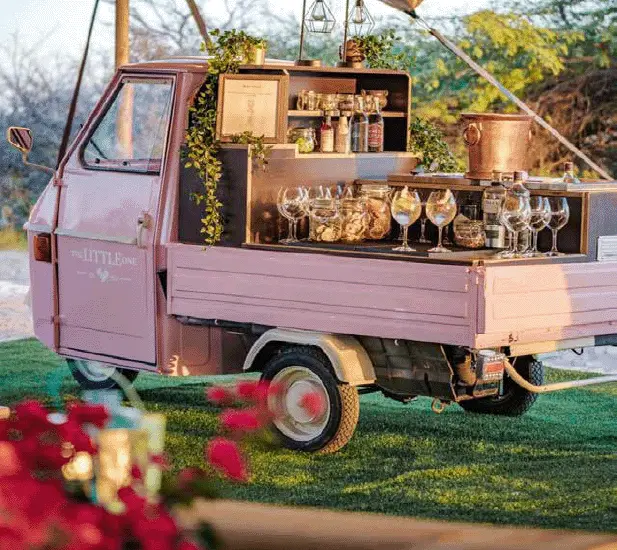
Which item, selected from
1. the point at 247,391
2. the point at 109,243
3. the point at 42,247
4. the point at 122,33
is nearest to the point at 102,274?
the point at 109,243

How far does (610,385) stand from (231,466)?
6.69m

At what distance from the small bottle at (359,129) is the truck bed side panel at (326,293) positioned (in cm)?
127

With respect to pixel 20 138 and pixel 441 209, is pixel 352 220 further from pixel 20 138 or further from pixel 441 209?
pixel 20 138

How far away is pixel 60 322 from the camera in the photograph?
7.92 m

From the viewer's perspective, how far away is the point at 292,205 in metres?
7.11

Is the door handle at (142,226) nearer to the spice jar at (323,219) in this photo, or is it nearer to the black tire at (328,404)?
the spice jar at (323,219)

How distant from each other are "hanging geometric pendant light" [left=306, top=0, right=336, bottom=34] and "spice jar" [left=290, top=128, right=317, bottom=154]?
86 centimetres

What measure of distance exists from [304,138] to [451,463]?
1.83 meters

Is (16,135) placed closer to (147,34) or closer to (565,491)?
(565,491)

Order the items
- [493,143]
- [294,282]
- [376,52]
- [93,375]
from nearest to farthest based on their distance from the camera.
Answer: [294,282]
[493,143]
[93,375]
[376,52]

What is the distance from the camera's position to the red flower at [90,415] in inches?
102

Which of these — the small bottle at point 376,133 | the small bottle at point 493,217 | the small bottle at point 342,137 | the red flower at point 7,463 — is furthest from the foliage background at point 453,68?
the red flower at point 7,463

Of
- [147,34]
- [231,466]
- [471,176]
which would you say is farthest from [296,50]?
[231,466]

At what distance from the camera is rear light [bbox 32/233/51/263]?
8008 mm
